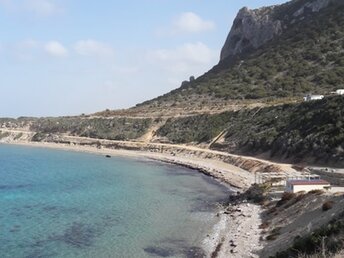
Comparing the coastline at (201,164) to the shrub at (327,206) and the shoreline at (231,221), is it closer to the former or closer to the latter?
the shoreline at (231,221)

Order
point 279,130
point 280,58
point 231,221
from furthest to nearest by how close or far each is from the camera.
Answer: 1. point 280,58
2. point 279,130
3. point 231,221

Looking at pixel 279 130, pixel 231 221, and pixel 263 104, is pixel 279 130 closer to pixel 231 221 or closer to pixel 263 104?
pixel 263 104

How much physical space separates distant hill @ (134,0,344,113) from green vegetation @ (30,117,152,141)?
13533 mm

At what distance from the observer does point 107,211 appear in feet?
155

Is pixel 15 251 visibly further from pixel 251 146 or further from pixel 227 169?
pixel 251 146

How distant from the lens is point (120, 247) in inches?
1355

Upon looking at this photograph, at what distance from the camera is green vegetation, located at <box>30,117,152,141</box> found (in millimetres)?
121125

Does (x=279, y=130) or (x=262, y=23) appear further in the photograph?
(x=262, y=23)

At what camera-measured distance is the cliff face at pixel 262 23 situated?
15512 cm

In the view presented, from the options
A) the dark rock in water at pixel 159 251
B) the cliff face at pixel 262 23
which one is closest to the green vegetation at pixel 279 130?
the dark rock in water at pixel 159 251

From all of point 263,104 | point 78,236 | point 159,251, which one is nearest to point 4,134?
point 263,104

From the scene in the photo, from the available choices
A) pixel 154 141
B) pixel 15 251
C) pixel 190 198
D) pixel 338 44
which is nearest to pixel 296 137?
pixel 190 198

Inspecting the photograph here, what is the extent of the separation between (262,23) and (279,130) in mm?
95445

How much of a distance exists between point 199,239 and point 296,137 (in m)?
33.9
